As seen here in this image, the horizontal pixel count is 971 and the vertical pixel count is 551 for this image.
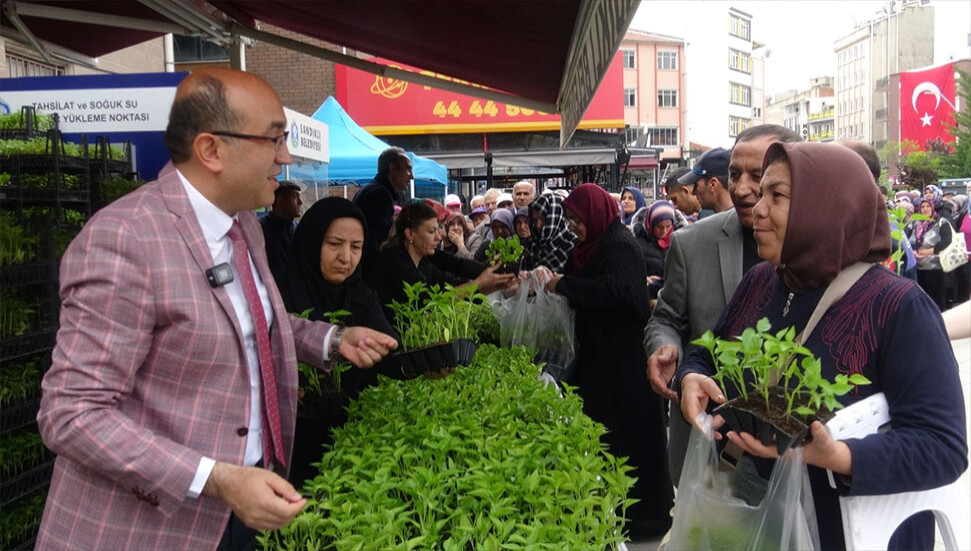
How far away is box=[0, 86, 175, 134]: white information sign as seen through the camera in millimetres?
3875

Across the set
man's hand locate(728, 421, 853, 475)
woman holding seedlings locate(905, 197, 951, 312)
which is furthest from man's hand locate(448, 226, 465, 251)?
man's hand locate(728, 421, 853, 475)

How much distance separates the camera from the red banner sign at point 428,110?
1759cm

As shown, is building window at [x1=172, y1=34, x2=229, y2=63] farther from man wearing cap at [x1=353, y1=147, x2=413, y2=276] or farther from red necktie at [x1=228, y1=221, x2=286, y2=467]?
red necktie at [x1=228, y1=221, x2=286, y2=467]

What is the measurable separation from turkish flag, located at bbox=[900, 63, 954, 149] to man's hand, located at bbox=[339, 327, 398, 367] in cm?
6734

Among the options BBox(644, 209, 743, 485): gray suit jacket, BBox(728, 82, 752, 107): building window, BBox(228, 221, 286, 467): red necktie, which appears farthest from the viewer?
BBox(728, 82, 752, 107): building window

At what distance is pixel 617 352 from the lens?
462 cm

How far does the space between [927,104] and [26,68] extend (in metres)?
66.4

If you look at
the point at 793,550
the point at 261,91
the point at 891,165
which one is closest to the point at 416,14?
the point at 261,91

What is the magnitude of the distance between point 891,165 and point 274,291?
3411 inches

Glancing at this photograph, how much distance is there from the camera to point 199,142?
1747 millimetres

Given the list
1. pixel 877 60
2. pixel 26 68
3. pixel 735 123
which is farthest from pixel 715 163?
pixel 877 60

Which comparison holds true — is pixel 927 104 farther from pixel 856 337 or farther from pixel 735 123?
pixel 856 337

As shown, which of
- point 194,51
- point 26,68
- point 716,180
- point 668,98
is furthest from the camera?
point 668,98

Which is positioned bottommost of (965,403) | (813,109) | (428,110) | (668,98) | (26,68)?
(965,403)
